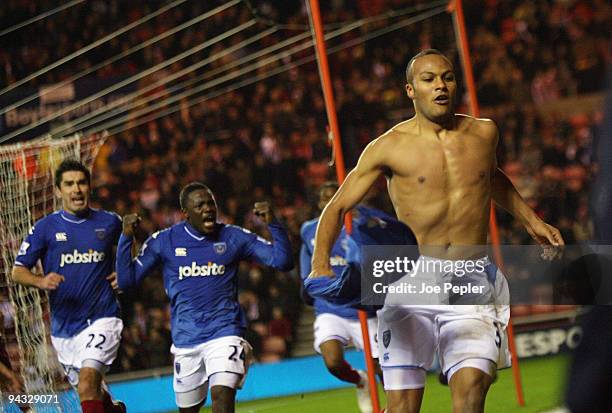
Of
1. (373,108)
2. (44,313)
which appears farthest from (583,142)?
(44,313)

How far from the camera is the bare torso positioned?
15.8 ft

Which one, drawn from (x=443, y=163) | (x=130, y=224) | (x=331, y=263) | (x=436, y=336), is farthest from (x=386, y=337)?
(x=331, y=263)

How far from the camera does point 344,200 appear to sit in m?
4.79

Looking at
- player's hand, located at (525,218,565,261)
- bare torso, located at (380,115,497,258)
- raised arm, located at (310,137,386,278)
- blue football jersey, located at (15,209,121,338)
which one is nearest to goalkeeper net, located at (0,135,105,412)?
blue football jersey, located at (15,209,121,338)

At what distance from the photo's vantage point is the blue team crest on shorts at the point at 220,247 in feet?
21.6

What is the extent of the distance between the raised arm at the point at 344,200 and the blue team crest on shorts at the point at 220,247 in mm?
1884

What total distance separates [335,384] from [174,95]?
6.10 m

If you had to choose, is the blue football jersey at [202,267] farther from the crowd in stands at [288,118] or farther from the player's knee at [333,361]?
the crowd in stands at [288,118]

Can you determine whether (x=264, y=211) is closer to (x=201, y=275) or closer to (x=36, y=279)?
(x=201, y=275)

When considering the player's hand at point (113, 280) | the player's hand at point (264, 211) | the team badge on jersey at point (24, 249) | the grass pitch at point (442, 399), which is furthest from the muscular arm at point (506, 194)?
the grass pitch at point (442, 399)

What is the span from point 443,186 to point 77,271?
10.3 feet

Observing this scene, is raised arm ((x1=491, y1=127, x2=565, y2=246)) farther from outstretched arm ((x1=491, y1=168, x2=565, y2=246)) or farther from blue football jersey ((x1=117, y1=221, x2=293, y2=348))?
blue football jersey ((x1=117, y1=221, x2=293, y2=348))

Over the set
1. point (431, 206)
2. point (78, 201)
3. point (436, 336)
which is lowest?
point (436, 336)

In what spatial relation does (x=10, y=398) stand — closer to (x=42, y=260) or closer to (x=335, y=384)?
(x=42, y=260)
